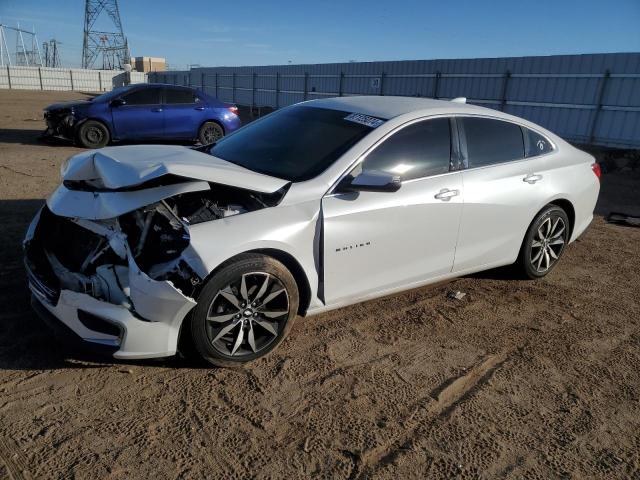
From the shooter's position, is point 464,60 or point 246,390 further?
point 464,60

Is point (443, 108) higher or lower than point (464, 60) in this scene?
lower

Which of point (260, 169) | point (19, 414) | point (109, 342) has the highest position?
point (260, 169)

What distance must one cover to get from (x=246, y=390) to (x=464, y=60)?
16.4 metres

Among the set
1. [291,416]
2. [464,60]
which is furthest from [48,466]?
[464,60]

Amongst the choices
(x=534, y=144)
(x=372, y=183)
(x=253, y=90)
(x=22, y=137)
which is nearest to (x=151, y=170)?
(x=372, y=183)

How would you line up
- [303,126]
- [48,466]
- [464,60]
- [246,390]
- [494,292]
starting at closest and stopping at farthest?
[48,466], [246,390], [303,126], [494,292], [464,60]

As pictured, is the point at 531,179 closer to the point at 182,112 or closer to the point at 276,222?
the point at 276,222

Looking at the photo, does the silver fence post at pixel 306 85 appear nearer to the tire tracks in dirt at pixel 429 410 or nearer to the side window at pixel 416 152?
the side window at pixel 416 152

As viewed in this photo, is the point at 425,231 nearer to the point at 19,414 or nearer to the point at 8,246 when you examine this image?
the point at 19,414

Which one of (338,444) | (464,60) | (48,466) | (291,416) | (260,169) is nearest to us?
(48,466)

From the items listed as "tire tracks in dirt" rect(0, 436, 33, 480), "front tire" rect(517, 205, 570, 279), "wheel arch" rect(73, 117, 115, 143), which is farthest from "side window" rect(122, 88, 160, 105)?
"tire tracks in dirt" rect(0, 436, 33, 480)

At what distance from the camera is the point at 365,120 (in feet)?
12.7

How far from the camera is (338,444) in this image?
2.58 metres

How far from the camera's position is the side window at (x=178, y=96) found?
12.0 metres
